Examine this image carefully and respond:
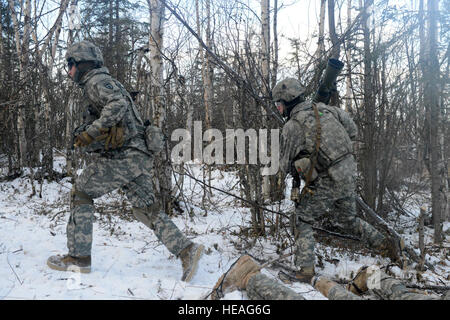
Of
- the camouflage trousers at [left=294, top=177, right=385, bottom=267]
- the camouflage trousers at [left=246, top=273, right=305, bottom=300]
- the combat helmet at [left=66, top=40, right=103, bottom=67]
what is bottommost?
the camouflage trousers at [left=246, top=273, right=305, bottom=300]

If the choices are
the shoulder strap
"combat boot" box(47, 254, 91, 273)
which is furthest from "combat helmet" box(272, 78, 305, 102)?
"combat boot" box(47, 254, 91, 273)

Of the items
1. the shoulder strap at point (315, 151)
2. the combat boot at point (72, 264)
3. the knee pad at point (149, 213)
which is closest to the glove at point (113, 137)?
the knee pad at point (149, 213)

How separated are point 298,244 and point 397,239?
1151 millimetres

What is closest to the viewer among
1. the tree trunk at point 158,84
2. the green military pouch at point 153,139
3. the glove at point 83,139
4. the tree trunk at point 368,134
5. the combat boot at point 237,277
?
the combat boot at point 237,277

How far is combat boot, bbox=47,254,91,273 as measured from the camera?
9.12 ft

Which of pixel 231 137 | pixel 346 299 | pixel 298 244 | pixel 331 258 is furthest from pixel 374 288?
pixel 231 137

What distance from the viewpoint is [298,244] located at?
10.1 ft

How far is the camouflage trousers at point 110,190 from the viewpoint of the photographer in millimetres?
2824

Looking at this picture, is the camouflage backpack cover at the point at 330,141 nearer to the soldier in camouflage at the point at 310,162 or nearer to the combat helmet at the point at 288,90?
the soldier in camouflage at the point at 310,162

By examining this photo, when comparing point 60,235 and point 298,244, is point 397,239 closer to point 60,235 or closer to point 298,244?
point 298,244

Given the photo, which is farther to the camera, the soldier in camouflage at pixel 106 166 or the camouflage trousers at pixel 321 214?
the camouflage trousers at pixel 321 214

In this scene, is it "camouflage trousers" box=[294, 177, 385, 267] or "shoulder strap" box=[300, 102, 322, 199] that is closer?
"shoulder strap" box=[300, 102, 322, 199]

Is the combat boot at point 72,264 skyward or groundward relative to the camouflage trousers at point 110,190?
groundward

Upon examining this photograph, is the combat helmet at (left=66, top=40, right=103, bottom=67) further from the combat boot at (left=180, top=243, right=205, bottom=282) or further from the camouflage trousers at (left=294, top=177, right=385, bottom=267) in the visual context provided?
the camouflage trousers at (left=294, top=177, right=385, bottom=267)
